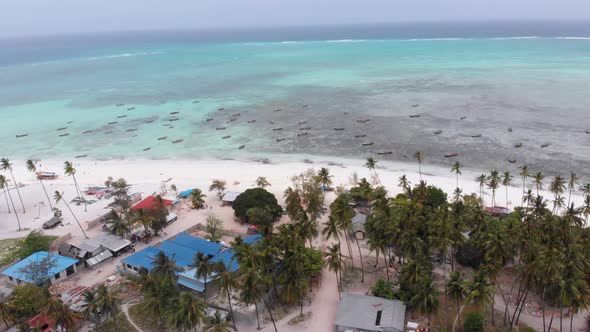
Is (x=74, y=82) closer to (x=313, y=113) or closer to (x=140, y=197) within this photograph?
(x=313, y=113)

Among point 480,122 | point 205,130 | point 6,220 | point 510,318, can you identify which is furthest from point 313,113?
point 510,318

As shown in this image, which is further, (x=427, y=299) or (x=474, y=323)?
(x=474, y=323)

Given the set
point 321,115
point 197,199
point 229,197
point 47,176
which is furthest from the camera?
point 321,115

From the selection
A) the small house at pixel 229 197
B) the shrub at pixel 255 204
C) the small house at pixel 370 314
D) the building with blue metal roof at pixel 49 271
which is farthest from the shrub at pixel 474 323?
the building with blue metal roof at pixel 49 271

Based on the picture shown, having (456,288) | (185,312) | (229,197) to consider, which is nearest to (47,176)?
(229,197)

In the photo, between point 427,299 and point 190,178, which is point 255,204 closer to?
point 190,178

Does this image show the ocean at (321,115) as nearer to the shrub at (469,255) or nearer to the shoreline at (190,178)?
the shoreline at (190,178)

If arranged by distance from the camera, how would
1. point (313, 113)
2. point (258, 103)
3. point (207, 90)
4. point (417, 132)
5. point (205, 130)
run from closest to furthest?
point (417, 132) → point (205, 130) → point (313, 113) → point (258, 103) → point (207, 90)
